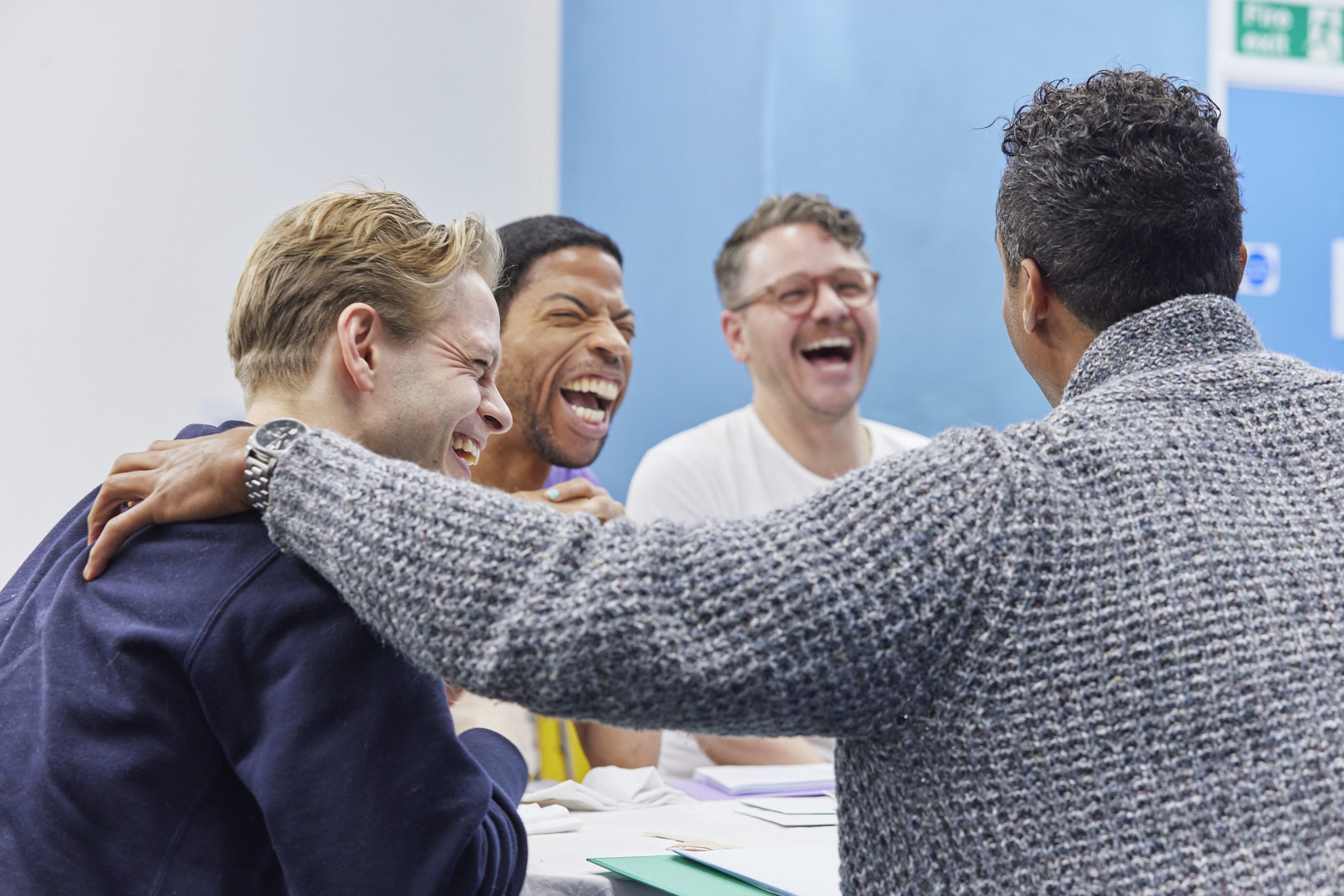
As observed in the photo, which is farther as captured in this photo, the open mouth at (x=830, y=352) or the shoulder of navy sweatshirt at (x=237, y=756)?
the open mouth at (x=830, y=352)

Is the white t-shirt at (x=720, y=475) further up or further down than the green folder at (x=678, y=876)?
further up

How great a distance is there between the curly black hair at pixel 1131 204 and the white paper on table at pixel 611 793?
0.87m

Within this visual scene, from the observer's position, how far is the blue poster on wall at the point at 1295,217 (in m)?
3.44

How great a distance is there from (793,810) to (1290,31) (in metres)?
3.06

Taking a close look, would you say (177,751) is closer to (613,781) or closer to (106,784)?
(106,784)

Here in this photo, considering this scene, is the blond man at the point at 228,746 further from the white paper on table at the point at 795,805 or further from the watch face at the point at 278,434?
the white paper on table at the point at 795,805

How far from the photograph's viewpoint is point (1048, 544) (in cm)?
77

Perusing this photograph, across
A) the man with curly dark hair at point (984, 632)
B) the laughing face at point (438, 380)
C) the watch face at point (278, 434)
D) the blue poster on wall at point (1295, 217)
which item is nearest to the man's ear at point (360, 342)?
the laughing face at point (438, 380)

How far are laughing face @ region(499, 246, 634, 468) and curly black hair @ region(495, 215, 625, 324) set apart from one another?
0.01 m

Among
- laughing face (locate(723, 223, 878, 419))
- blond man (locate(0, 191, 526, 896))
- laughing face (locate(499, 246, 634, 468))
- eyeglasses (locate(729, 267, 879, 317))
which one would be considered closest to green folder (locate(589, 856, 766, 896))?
blond man (locate(0, 191, 526, 896))

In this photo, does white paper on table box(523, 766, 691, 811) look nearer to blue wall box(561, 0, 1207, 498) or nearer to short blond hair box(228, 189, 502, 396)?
short blond hair box(228, 189, 502, 396)

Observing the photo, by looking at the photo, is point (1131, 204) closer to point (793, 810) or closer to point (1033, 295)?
point (1033, 295)

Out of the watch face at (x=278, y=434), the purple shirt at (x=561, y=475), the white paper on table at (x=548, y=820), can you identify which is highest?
the watch face at (x=278, y=434)

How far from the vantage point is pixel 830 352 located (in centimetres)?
297
